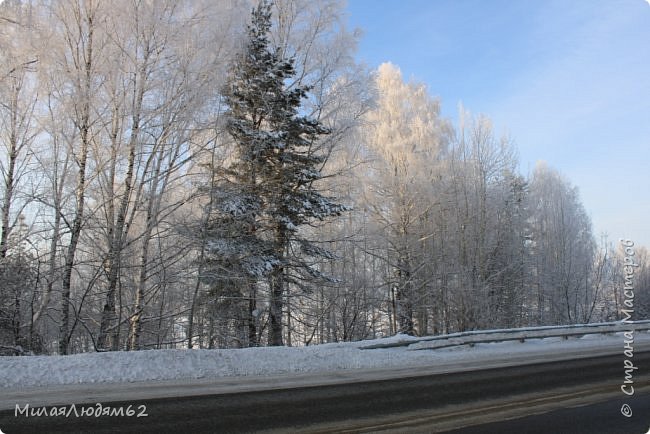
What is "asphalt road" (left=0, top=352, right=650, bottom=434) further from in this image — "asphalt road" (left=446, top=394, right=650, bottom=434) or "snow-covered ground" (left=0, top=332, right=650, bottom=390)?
"snow-covered ground" (left=0, top=332, right=650, bottom=390)

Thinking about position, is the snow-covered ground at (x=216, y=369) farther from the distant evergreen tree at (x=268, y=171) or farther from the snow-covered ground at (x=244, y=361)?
the distant evergreen tree at (x=268, y=171)

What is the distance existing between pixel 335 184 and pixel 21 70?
11036 millimetres

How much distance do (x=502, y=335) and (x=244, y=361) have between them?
909cm

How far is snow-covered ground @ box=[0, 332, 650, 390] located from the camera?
7883 millimetres

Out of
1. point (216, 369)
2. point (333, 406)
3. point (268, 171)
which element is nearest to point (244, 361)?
→ point (216, 369)

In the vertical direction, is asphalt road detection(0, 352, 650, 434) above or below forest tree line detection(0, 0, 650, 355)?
below

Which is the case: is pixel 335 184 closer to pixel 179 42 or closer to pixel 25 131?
pixel 179 42

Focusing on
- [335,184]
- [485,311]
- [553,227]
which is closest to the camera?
[335,184]

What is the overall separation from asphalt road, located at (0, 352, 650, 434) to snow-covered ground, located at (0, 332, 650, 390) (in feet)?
6.36

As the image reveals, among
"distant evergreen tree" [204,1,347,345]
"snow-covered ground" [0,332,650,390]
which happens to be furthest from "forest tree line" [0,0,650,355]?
"snow-covered ground" [0,332,650,390]

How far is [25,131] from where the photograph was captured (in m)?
13.2

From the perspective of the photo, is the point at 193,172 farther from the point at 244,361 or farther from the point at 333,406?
the point at 333,406

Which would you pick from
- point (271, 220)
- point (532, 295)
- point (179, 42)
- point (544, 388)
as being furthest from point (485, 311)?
point (179, 42)

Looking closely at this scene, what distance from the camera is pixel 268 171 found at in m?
15.7
